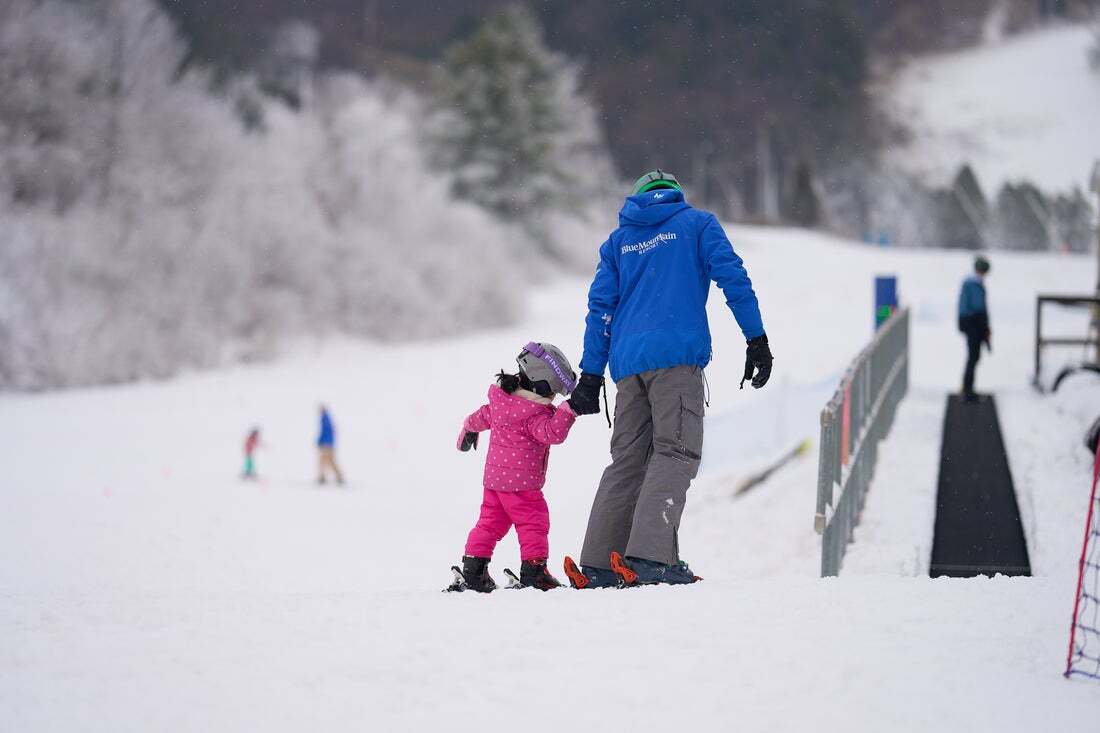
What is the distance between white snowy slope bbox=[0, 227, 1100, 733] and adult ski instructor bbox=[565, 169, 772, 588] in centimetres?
47

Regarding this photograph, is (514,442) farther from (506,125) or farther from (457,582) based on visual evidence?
(506,125)

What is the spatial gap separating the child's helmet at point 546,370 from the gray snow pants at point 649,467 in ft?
0.82

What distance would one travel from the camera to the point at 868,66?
59219 mm

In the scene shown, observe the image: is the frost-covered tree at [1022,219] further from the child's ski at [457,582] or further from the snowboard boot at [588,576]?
the child's ski at [457,582]

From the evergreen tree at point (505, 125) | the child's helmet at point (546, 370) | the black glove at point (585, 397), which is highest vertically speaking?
the evergreen tree at point (505, 125)

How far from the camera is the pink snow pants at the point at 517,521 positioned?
584cm

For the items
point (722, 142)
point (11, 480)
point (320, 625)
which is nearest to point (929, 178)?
point (722, 142)

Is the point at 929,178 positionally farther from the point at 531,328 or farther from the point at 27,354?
the point at 27,354

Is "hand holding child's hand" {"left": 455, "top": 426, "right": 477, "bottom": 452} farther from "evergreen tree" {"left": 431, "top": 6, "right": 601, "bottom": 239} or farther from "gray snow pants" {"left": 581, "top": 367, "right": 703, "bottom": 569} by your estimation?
"evergreen tree" {"left": 431, "top": 6, "right": 601, "bottom": 239}

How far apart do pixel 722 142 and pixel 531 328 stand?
22.0 metres

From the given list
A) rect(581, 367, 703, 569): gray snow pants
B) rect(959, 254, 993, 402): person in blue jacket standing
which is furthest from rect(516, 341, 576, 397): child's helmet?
rect(959, 254, 993, 402): person in blue jacket standing

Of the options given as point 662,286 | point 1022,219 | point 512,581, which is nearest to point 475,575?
point 512,581

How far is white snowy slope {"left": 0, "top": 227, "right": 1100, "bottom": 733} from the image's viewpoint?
3967 mm

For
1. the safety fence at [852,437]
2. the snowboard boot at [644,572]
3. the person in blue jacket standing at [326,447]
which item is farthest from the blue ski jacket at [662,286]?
the person in blue jacket standing at [326,447]
